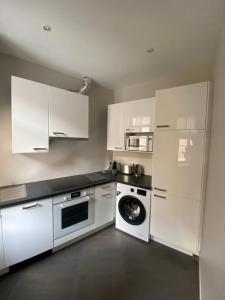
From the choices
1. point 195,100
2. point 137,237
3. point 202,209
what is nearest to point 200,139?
point 195,100

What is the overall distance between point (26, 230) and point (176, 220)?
1.86m

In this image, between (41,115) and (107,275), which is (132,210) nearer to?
(107,275)

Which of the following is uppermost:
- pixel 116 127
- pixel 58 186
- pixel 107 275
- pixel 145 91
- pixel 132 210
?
pixel 145 91

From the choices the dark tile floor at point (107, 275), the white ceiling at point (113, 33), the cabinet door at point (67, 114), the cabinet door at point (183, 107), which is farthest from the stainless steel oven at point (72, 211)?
the white ceiling at point (113, 33)

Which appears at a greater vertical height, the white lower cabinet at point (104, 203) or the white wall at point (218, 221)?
the white wall at point (218, 221)

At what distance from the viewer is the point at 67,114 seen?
230 centimetres

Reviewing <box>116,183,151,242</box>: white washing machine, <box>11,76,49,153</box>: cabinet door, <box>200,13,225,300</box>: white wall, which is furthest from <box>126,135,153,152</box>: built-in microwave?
<box>11,76,49,153</box>: cabinet door

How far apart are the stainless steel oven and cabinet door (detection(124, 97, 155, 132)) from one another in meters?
1.26

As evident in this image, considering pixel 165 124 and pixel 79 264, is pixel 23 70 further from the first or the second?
pixel 79 264

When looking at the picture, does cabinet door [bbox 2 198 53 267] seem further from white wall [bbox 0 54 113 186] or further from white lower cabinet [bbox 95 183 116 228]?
white lower cabinet [bbox 95 183 116 228]

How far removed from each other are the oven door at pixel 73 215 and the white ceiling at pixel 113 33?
6.32 ft

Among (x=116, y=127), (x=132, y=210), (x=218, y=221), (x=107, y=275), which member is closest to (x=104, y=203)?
(x=132, y=210)

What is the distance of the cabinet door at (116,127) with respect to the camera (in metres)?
2.88

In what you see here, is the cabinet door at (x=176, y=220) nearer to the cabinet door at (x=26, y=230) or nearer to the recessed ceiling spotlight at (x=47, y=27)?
the cabinet door at (x=26, y=230)
